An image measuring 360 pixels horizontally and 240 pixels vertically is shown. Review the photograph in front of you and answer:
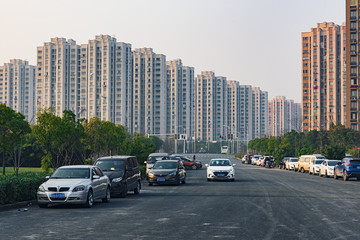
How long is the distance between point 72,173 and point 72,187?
1.53 metres

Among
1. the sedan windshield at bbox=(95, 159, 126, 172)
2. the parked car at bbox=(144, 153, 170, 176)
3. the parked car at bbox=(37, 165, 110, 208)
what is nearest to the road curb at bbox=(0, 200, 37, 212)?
the parked car at bbox=(37, 165, 110, 208)

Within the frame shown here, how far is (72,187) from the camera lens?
16062 mm

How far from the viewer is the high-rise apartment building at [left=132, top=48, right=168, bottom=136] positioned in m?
172

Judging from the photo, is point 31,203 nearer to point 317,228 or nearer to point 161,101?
point 317,228

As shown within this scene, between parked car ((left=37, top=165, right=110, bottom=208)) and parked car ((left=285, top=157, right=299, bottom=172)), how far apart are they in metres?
39.8

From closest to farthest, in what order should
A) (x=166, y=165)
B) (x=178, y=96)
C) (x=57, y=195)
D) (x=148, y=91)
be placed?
(x=57, y=195)
(x=166, y=165)
(x=148, y=91)
(x=178, y=96)

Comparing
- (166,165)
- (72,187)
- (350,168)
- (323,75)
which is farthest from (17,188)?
(323,75)

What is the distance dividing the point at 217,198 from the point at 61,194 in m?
6.55

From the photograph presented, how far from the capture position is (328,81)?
518 feet

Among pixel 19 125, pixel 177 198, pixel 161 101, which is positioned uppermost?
pixel 161 101

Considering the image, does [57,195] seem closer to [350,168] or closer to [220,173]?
[220,173]

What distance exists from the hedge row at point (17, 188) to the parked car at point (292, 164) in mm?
39610

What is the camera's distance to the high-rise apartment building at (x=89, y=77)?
160m

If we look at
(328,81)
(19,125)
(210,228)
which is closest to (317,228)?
(210,228)
